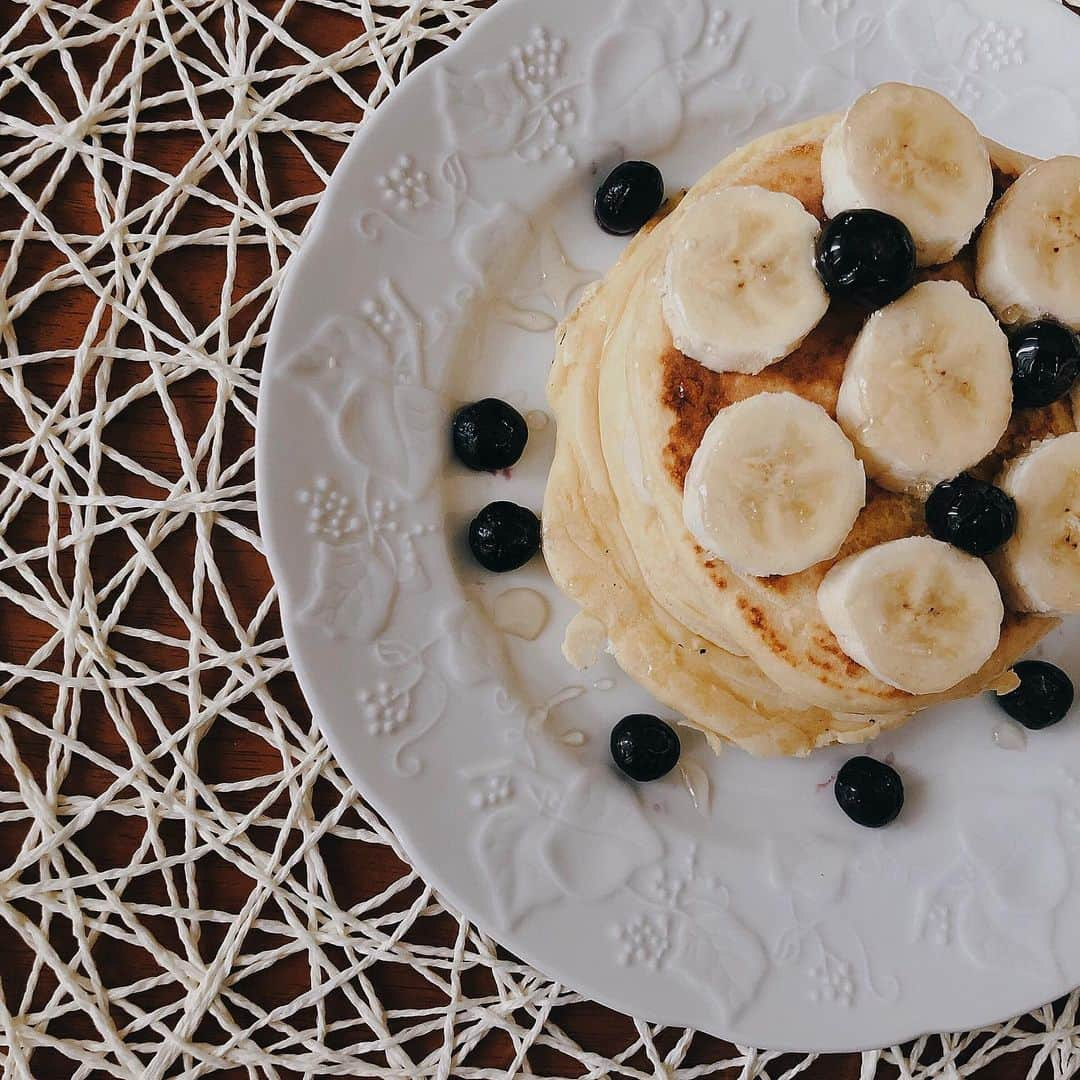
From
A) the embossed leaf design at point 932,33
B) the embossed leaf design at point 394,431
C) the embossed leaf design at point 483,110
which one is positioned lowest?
the embossed leaf design at point 394,431

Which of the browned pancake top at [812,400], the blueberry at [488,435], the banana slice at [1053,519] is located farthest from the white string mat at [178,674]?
the banana slice at [1053,519]

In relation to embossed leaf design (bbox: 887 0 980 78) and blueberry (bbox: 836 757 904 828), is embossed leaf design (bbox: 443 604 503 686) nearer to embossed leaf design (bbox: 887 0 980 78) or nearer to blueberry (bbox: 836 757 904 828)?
blueberry (bbox: 836 757 904 828)

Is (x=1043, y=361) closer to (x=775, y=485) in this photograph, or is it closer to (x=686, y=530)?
(x=775, y=485)

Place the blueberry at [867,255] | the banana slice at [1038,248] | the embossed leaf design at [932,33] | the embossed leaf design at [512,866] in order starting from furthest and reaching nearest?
the embossed leaf design at [932,33] → the embossed leaf design at [512,866] → the banana slice at [1038,248] → the blueberry at [867,255]

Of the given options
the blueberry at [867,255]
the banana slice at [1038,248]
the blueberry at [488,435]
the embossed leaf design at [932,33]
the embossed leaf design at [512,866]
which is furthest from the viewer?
the embossed leaf design at [932,33]

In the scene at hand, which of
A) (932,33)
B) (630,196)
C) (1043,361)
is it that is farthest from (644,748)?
(932,33)

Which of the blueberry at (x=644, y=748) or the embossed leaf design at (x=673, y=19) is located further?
the embossed leaf design at (x=673, y=19)

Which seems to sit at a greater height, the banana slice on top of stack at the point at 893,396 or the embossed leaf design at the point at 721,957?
the banana slice on top of stack at the point at 893,396

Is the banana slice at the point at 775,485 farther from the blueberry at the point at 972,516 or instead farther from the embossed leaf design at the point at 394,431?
the embossed leaf design at the point at 394,431

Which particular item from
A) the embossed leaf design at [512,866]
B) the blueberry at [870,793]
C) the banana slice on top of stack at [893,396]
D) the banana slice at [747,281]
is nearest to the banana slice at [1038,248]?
the banana slice on top of stack at [893,396]
